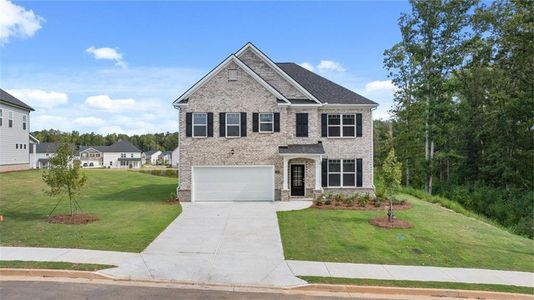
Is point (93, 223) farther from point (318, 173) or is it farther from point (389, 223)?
point (318, 173)

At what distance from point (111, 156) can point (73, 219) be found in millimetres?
87660

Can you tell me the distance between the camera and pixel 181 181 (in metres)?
21.8

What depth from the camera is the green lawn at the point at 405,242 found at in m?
11.1

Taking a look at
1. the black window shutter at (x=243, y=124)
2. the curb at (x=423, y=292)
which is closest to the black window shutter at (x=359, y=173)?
the black window shutter at (x=243, y=124)

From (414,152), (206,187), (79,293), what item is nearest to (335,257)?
(79,293)

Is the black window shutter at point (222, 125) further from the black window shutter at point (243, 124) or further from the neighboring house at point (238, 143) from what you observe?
the black window shutter at point (243, 124)

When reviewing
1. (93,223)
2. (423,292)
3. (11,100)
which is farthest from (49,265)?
(11,100)

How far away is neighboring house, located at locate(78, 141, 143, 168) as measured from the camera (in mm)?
95125

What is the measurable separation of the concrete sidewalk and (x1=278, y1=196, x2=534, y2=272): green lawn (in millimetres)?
454

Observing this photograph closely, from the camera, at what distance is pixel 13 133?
31.0 metres

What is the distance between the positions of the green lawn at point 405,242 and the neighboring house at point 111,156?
285ft

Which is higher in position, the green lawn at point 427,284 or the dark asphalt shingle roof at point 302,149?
the dark asphalt shingle roof at point 302,149

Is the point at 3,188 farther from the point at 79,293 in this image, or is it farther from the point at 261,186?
the point at 79,293

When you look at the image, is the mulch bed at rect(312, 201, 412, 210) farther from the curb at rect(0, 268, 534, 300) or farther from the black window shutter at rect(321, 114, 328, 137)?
the curb at rect(0, 268, 534, 300)
